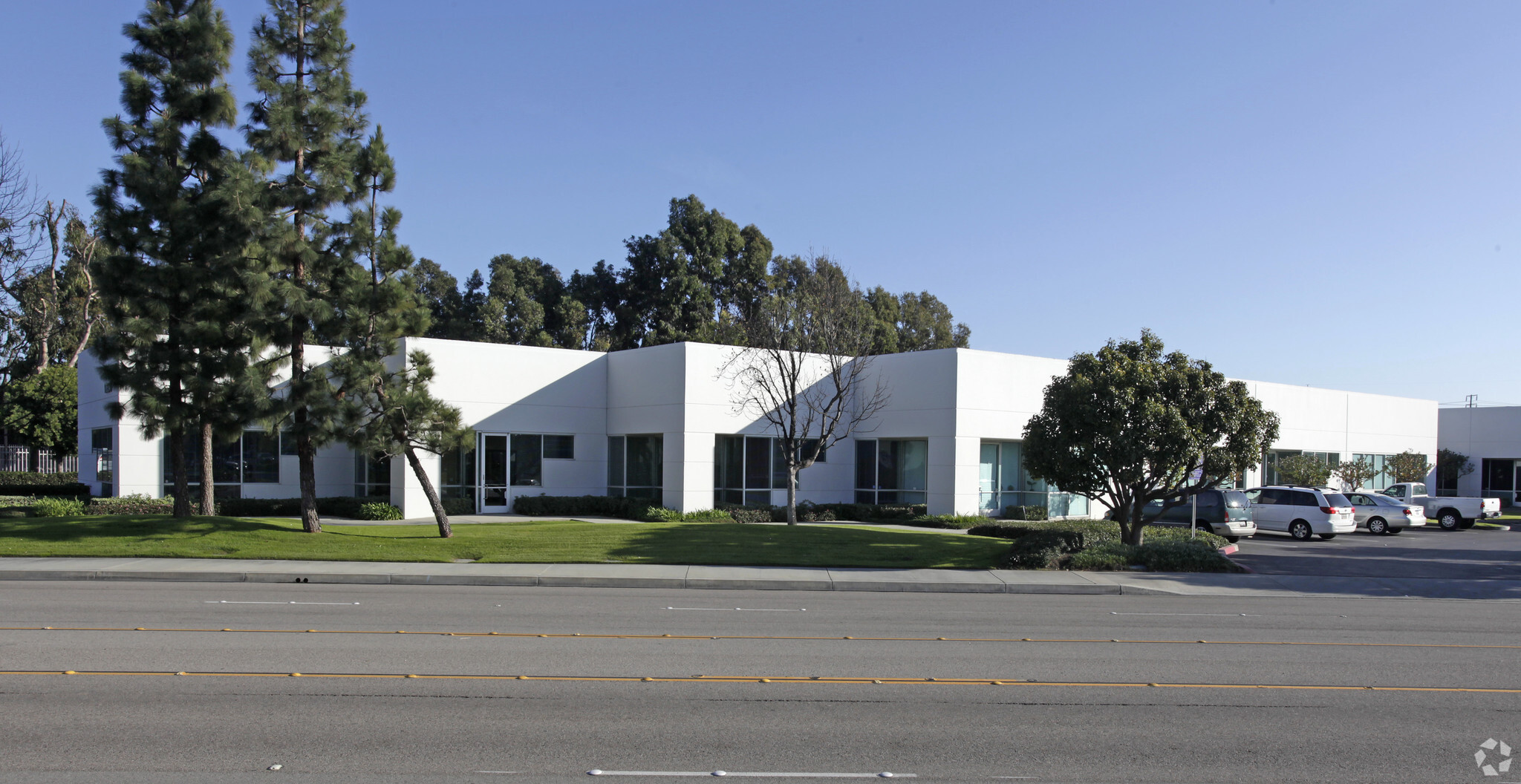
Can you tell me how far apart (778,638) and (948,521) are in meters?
19.1

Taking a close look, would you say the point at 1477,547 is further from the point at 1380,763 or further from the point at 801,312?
the point at 1380,763

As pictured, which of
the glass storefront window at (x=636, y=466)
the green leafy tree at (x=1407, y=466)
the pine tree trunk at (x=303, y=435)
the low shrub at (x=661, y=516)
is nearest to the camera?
the pine tree trunk at (x=303, y=435)

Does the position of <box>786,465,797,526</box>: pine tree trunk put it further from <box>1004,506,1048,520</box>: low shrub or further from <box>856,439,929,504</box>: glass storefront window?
<box>1004,506,1048,520</box>: low shrub

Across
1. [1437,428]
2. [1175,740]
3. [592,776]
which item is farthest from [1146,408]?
[1437,428]

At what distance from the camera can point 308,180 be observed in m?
21.7

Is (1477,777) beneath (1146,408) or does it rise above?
beneath

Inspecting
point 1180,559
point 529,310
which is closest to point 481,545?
point 1180,559

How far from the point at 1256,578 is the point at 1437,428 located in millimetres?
41046

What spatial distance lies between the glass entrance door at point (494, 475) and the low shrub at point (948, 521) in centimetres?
1247

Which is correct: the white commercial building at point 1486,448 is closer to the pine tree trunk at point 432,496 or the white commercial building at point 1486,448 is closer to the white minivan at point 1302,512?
the white minivan at point 1302,512

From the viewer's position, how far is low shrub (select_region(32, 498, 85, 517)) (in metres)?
26.2

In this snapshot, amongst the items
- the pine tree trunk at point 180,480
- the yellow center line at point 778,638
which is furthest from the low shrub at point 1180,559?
the pine tree trunk at point 180,480

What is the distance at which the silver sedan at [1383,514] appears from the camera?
33438 millimetres

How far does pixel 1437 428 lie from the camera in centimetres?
5203
